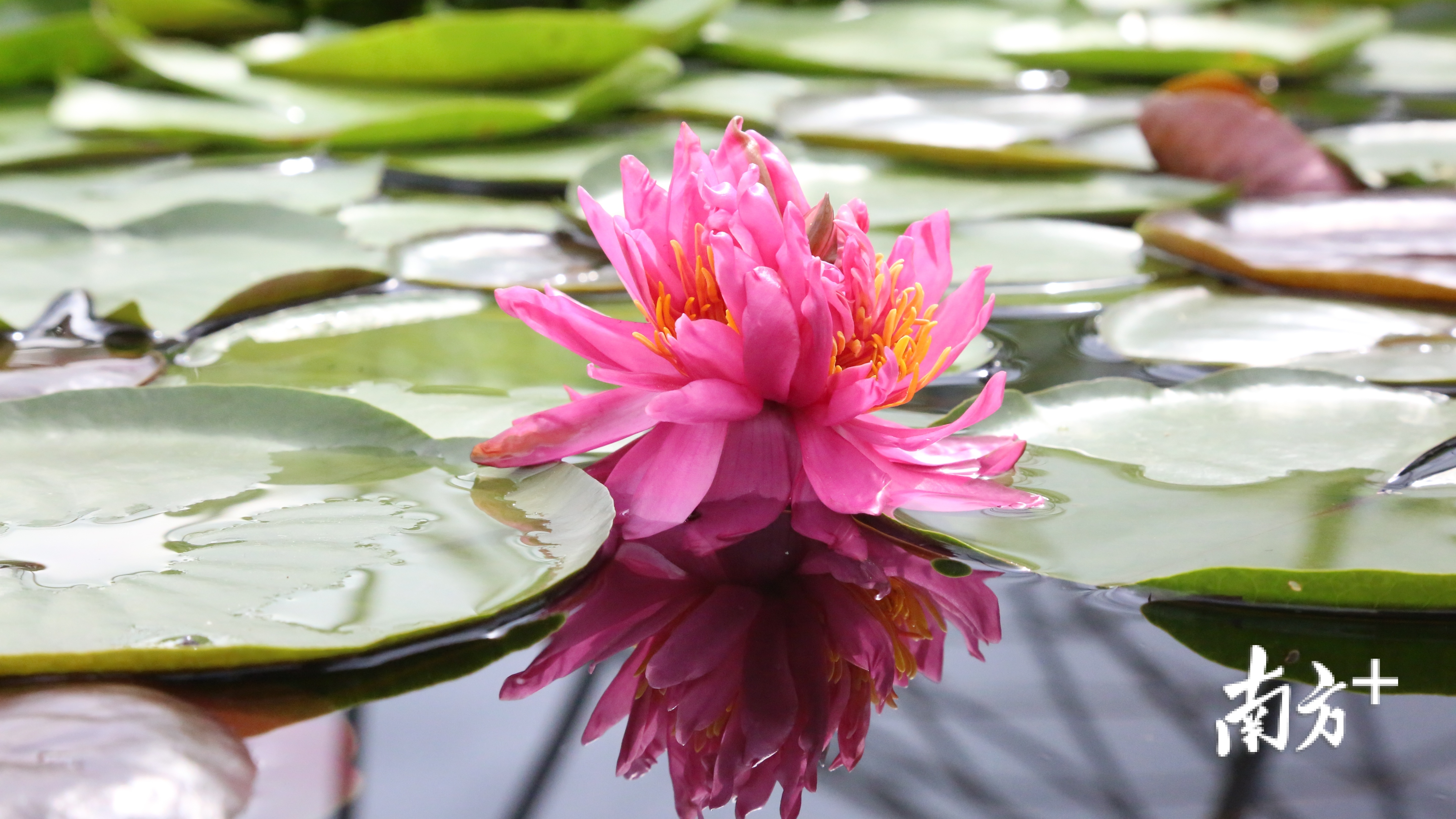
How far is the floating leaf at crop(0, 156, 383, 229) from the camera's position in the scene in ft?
5.53

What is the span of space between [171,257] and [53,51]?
1.51m

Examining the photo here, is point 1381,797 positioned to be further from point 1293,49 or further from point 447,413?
point 1293,49

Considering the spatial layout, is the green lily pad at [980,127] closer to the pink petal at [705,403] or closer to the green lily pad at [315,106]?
the green lily pad at [315,106]

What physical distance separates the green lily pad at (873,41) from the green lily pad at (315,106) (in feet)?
1.48

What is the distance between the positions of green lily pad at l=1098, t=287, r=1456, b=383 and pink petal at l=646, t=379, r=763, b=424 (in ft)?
1.79

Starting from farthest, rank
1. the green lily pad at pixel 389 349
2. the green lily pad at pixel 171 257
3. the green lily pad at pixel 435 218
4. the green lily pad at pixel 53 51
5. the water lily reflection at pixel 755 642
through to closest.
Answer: the green lily pad at pixel 53 51 < the green lily pad at pixel 435 218 < the green lily pad at pixel 171 257 < the green lily pad at pixel 389 349 < the water lily reflection at pixel 755 642

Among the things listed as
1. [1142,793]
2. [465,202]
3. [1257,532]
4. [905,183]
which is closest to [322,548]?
[1142,793]

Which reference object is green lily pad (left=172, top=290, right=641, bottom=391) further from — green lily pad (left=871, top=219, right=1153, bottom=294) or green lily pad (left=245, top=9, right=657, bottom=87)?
green lily pad (left=245, top=9, right=657, bottom=87)

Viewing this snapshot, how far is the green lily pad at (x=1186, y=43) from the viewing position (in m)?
2.55

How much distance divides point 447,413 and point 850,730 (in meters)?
0.52

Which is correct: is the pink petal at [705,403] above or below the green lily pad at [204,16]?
below

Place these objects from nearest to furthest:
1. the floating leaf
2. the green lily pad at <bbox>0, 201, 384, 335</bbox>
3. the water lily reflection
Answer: the water lily reflection < the green lily pad at <bbox>0, 201, 384, 335</bbox> < the floating leaf

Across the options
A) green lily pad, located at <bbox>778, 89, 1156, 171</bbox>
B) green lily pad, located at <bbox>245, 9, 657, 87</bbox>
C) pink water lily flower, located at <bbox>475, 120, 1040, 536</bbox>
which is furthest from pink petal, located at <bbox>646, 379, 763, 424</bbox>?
green lily pad, located at <bbox>245, 9, 657, 87</bbox>

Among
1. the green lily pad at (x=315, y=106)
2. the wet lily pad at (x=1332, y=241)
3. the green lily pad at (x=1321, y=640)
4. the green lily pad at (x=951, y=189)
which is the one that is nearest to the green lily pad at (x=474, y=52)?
the green lily pad at (x=315, y=106)
